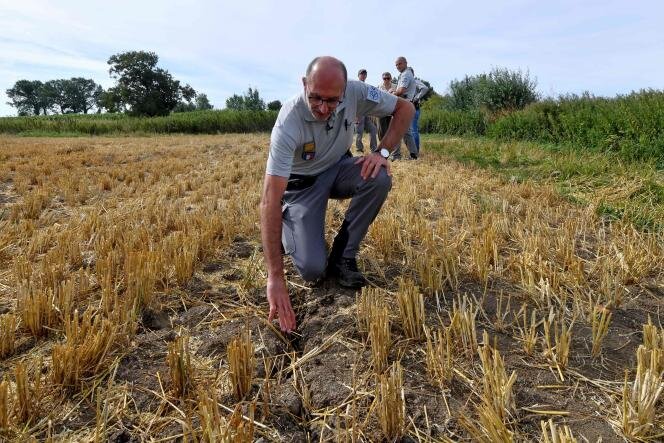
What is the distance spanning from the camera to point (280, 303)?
2252mm

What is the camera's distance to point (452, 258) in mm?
2902

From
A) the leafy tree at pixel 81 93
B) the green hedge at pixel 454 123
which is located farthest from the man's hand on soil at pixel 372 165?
the leafy tree at pixel 81 93

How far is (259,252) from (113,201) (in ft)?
9.65

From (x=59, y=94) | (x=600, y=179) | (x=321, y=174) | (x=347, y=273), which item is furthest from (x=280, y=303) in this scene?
(x=59, y=94)

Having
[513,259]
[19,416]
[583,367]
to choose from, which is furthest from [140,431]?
[513,259]

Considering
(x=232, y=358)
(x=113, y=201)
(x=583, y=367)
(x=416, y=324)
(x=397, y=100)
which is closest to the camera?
(x=232, y=358)

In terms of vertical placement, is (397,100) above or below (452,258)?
above

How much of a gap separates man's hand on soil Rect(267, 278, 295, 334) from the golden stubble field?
90 mm

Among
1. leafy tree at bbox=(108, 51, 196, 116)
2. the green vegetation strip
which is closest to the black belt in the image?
the green vegetation strip

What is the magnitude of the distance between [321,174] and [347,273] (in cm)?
82

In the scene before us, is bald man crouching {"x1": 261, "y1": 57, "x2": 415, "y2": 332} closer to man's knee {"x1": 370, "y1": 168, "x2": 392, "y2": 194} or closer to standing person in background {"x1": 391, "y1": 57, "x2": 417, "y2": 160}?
man's knee {"x1": 370, "y1": 168, "x2": 392, "y2": 194}

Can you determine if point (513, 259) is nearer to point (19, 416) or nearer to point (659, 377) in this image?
point (659, 377)

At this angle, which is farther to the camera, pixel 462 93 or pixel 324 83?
pixel 462 93

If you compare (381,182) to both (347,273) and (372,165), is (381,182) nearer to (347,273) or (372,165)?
(372,165)
